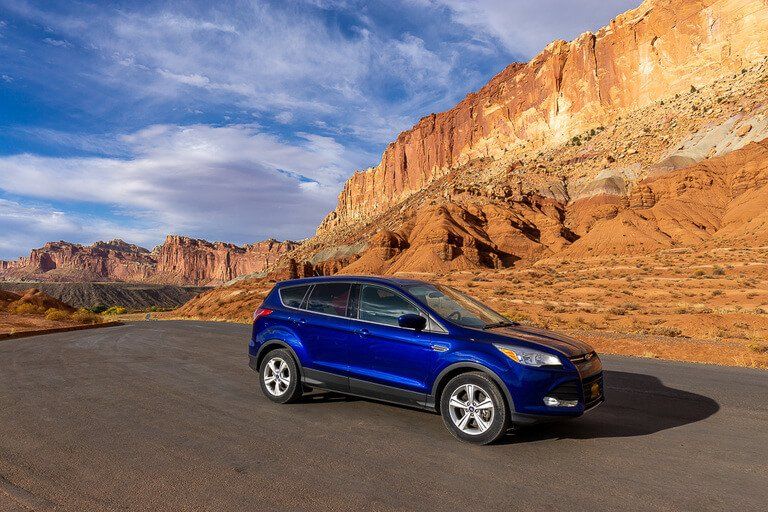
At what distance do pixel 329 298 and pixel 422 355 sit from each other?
5.67 feet

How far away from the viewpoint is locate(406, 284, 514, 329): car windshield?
18.9 ft

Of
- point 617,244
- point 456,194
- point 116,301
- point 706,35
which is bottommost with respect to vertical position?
point 116,301

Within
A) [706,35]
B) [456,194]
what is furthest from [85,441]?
[706,35]

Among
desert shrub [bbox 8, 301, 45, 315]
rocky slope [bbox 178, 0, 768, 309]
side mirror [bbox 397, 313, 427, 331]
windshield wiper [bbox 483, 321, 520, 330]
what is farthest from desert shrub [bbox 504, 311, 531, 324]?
desert shrub [bbox 8, 301, 45, 315]

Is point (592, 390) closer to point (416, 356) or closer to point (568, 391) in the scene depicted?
point (568, 391)

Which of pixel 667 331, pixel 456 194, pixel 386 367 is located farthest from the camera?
pixel 456 194

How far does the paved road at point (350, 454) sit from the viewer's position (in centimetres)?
375

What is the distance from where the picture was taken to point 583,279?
35.0 meters

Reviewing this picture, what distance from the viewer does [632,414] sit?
6184 millimetres

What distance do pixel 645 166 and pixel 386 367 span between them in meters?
65.4

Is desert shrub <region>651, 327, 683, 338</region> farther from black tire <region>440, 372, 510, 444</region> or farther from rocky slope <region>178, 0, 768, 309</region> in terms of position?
rocky slope <region>178, 0, 768, 309</region>

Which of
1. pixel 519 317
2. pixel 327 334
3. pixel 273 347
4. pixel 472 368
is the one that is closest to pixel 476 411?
pixel 472 368

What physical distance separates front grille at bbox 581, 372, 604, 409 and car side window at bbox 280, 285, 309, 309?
12.6ft

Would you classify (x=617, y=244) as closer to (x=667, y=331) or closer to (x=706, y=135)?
(x=706, y=135)
